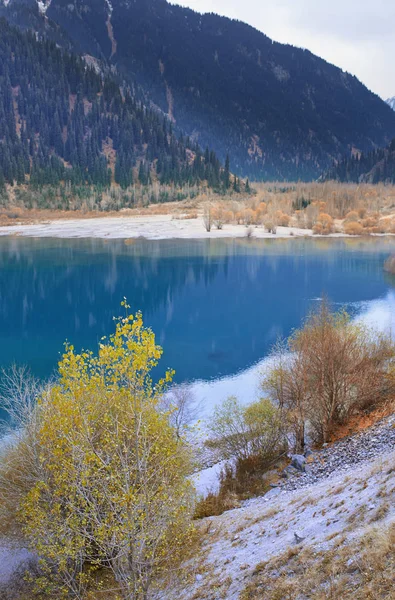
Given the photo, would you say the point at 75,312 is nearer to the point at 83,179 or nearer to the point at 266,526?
the point at 266,526

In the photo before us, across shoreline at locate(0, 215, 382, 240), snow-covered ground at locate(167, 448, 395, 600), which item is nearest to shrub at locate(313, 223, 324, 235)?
shoreline at locate(0, 215, 382, 240)

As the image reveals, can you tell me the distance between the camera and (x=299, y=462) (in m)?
15.8

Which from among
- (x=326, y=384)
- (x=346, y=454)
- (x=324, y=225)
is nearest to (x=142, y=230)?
(x=324, y=225)

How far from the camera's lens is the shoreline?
7550 cm

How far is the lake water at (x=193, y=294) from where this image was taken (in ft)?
93.7

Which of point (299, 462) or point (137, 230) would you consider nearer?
point (299, 462)

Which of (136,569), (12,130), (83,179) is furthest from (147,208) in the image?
(136,569)

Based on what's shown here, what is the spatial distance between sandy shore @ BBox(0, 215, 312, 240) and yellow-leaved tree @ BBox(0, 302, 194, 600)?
63.6m

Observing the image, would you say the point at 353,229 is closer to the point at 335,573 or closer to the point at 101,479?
the point at 101,479

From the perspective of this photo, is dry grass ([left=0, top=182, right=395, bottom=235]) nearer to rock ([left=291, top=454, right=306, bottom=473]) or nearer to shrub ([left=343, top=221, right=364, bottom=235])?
shrub ([left=343, top=221, right=364, bottom=235])

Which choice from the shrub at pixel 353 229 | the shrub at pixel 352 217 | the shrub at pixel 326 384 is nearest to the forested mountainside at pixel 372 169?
the shrub at pixel 352 217

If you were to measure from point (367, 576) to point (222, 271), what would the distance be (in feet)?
149

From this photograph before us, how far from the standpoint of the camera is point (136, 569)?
8406mm

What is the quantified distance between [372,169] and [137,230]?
129383 mm
